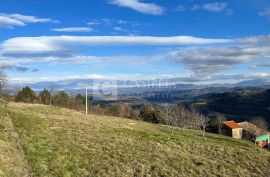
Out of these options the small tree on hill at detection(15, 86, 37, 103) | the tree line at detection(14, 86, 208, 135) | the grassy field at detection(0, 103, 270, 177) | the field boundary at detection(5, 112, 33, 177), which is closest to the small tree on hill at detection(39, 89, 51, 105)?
the tree line at detection(14, 86, 208, 135)

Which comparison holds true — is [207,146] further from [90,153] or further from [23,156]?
[23,156]

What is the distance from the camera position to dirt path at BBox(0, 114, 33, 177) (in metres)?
22.1

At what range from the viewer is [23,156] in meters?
26.1

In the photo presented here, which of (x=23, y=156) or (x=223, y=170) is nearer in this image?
(x=23, y=156)

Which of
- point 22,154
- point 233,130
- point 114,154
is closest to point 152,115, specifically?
point 233,130

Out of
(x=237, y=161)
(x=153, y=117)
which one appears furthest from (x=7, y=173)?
(x=153, y=117)

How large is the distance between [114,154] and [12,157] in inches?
373

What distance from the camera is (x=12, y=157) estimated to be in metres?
24.7

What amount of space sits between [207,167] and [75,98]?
134m

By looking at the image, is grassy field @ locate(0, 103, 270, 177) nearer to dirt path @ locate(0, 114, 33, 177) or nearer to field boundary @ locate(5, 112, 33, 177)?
field boundary @ locate(5, 112, 33, 177)

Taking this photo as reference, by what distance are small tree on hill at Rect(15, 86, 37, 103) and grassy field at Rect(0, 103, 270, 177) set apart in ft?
304

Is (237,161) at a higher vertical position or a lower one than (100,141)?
lower

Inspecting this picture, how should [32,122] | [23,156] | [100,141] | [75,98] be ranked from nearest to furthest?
[23,156], [100,141], [32,122], [75,98]

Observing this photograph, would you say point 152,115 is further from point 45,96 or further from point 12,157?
point 12,157
